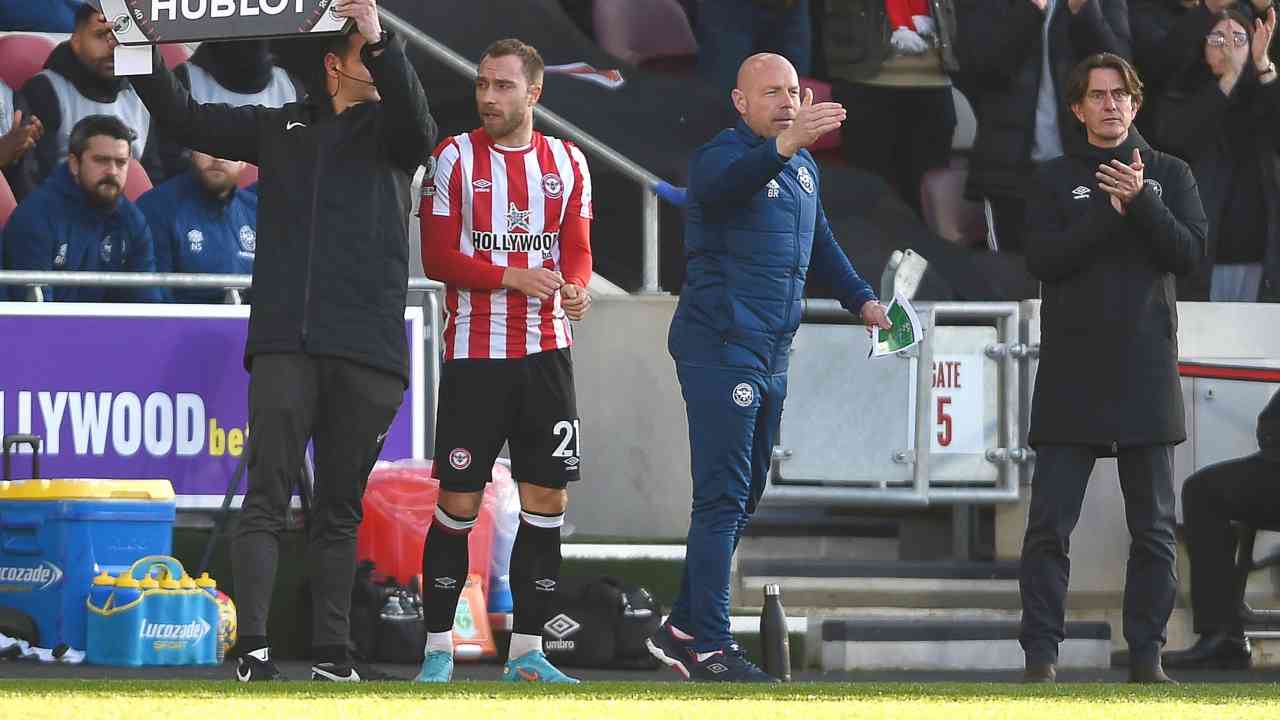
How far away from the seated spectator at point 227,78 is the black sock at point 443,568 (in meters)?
4.25

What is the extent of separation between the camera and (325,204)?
6.73m

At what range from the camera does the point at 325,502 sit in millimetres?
6664

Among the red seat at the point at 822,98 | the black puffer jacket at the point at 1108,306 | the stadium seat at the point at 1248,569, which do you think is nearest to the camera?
the black puffer jacket at the point at 1108,306

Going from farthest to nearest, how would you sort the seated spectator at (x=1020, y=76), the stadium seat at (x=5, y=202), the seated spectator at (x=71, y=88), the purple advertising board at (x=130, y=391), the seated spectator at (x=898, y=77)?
the seated spectator at (x=898, y=77) < the seated spectator at (x=1020, y=76) < the seated spectator at (x=71, y=88) < the stadium seat at (x=5, y=202) < the purple advertising board at (x=130, y=391)

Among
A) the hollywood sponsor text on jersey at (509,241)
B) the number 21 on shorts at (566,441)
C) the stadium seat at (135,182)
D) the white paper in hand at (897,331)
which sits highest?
the stadium seat at (135,182)

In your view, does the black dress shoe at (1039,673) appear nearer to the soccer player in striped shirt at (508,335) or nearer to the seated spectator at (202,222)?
the soccer player in striped shirt at (508,335)

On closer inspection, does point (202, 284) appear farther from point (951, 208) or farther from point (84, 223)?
point (951, 208)

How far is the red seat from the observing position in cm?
1169

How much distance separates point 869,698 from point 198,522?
3.67 metres

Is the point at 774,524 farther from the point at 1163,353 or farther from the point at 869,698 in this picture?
the point at 869,698

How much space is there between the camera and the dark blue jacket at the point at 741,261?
704 cm

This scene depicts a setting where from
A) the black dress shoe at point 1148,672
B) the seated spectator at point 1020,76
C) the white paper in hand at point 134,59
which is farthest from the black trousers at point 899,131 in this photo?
the white paper in hand at point 134,59

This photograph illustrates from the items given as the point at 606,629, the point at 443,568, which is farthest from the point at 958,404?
the point at 443,568

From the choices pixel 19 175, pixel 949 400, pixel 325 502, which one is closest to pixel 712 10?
pixel 949 400
